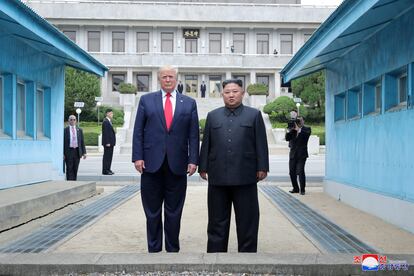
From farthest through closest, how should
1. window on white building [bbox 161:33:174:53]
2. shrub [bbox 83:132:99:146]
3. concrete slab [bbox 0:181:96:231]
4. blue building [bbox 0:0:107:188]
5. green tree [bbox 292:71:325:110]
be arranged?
window on white building [bbox 161:33:174:53] → green tree [bbox 292:71:325:110] → shrub [bbox 83:132:99:146] → blue building [bbox 0:0:107:188] → concrete slab [bbox 0:181:96:231]

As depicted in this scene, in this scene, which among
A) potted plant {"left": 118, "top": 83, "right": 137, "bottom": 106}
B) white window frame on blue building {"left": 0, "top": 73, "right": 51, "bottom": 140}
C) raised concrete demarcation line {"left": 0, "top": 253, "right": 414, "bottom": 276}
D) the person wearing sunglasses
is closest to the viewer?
raised concrete demarcation line {"left": 0, "top": 253, "right": 414, "bottom": 276}

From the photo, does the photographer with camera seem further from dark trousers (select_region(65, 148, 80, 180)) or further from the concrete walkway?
dark trousers (select_region(65, 148, 80, 180))

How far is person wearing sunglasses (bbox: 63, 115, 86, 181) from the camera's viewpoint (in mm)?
14625

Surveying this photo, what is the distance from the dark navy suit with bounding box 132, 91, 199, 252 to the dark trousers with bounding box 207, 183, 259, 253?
370 millimetres

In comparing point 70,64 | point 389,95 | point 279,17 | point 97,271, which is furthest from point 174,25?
point 97,271

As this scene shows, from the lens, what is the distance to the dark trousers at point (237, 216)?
6.15m

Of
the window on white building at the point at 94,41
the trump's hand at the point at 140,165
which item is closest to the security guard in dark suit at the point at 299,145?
the trump's hand at the point at 140,165

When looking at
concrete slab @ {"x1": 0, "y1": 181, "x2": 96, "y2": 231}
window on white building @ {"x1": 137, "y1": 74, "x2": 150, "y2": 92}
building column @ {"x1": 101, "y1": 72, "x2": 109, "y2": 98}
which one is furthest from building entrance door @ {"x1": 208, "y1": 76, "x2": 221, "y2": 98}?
concrete slab @ {"x1": 0, "y1": 181, "x2": 96, "y2": 231}

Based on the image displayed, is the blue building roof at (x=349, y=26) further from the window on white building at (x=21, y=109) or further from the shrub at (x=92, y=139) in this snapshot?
the shrub at (x=92, y=139)

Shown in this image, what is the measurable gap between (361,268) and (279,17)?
62.2 meters

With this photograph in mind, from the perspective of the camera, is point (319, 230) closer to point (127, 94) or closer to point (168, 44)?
point (127, 94)

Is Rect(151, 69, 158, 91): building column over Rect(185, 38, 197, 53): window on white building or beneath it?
beneath

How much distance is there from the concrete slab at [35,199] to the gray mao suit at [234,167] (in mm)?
3362

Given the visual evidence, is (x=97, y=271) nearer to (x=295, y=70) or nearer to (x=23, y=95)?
(x=23, y=95)
